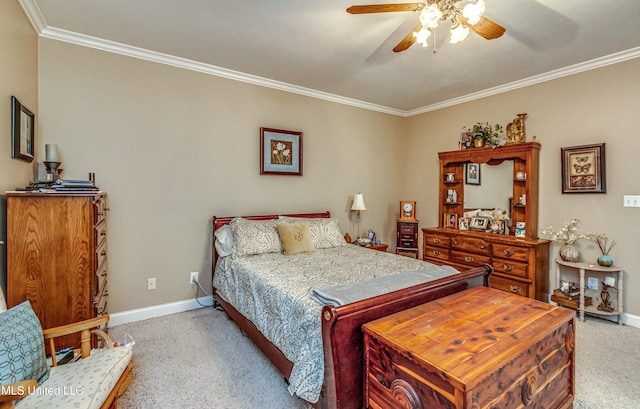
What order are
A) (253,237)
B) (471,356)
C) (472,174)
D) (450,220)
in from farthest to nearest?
(450,220) < (472,174) < (253,237) < (471,356)

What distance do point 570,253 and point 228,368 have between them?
346cm

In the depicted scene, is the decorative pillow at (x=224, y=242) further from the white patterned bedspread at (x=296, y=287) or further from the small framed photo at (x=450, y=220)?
the small framed photo at (x=450, y=220)

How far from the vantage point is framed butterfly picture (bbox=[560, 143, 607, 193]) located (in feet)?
10.2

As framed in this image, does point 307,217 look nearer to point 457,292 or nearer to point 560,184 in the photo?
point 457,292

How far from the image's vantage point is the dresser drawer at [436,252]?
13.3 feet

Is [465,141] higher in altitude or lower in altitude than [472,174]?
higher

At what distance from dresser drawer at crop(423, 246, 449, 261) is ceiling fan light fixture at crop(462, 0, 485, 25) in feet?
9.81

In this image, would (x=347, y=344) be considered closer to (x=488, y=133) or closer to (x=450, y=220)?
(x=450, y=220)

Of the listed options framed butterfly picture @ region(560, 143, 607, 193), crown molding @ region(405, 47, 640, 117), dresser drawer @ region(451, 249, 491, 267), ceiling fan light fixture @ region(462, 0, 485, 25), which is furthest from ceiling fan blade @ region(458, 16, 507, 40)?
dresser drawer @ region(451, 249, 491, 267)

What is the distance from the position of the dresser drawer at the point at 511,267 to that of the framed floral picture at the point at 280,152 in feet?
8.49

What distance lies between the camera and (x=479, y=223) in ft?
13.1

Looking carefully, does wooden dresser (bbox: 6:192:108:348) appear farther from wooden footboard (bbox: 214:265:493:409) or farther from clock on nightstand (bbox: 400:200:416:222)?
clock on nightstand (bbox: 400:200:416:222)

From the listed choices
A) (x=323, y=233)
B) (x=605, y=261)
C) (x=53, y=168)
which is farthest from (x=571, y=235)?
(x=53, y=168)

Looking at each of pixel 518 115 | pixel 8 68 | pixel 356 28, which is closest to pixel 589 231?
pixel 518 115
